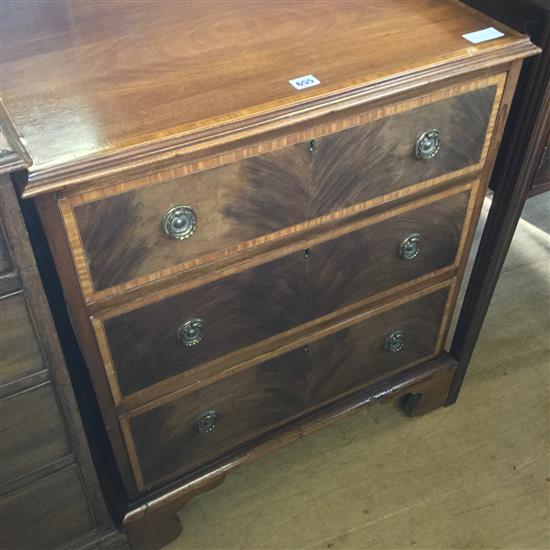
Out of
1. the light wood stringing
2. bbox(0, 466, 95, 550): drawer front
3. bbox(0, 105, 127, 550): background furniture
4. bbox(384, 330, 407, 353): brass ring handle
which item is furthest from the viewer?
bbox(384, 330, 407, 353): brass ring handle

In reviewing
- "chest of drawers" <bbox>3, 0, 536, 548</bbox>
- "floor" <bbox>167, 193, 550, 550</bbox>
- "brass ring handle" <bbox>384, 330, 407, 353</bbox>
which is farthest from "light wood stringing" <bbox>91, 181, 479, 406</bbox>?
"floor" <bbox>167, 193, 550, 550</bbox>

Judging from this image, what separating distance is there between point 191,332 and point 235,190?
0.74 feet

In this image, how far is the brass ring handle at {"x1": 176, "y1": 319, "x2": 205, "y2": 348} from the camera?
0.97 metres

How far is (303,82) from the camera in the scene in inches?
33.8

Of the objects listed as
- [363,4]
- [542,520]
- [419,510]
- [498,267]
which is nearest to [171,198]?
[363,4]

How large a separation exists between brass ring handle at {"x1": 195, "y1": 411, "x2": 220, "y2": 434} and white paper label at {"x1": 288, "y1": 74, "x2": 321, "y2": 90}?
0.53 m

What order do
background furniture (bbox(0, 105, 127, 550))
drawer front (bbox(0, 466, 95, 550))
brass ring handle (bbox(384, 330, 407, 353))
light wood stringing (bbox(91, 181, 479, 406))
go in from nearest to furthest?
1. background furniture (bbox(0, 105, 127, 550))
2. light wood stringing (bbox(91, 181, 479, 406))
3. drawer front (bbox(0, 466, 95, 550))
4. brass ring handle (bbox(384, 330, 407, 353))

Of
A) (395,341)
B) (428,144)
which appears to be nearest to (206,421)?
(395,341)

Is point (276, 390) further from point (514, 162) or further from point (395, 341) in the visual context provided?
point (514, 162)

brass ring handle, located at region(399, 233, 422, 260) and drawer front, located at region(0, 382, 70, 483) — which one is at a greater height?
brass ring handle, located at region(399, 233, 422, 260)

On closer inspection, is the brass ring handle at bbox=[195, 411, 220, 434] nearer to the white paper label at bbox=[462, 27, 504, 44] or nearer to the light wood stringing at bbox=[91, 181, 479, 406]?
the light wood stringing at bbox=[91, 181, 479, 406]

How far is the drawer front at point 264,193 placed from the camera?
0.81m

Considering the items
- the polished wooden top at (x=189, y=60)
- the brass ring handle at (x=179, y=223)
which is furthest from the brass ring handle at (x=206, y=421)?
the polished wooden top at (x=189, y=60)

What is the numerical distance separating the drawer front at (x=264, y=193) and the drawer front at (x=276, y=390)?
10.7 inches
